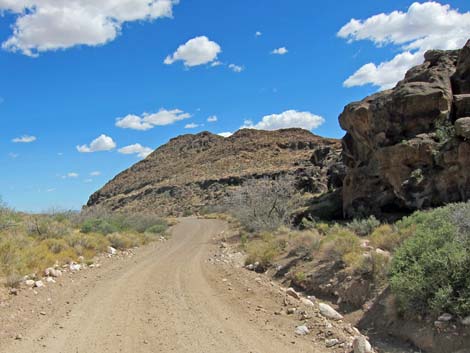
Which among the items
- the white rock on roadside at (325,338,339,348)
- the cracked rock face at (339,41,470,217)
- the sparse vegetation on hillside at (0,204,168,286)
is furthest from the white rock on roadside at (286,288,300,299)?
the cracked rock face at (339,41,470,217)

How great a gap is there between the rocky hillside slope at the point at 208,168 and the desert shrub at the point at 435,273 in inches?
1403

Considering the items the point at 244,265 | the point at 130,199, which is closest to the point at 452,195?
the point at 244,265

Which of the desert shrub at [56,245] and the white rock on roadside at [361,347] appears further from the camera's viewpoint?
the desert shrub at [56,245]

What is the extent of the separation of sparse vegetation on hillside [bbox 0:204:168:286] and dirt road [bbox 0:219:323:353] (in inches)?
66.4

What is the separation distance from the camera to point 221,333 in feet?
24.9

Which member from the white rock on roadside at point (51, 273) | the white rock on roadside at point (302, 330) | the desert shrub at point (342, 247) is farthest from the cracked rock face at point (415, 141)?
the white rock on roadside at point (51, 273)

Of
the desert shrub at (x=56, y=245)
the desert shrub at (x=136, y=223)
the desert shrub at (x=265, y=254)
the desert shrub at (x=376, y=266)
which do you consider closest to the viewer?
the desert shrub at (x=376, y=266)

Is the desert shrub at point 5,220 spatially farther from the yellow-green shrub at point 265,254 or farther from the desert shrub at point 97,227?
the yellow-green shrub at point 265,254

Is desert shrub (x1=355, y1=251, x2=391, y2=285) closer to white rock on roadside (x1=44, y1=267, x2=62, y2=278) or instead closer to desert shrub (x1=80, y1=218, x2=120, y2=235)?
white rock on roadside (x1=44, y1=267, x2=62, y2=278)

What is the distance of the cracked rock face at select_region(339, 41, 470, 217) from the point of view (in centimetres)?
1803

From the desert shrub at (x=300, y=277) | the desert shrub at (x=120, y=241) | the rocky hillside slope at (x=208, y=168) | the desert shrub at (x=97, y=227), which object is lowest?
Answer: the desert shrub at (x=300, y=277)

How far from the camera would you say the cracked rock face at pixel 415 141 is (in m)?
18.0

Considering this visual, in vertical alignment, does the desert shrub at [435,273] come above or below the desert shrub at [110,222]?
below

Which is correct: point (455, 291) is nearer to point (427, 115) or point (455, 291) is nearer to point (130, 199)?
point (427, 115)
